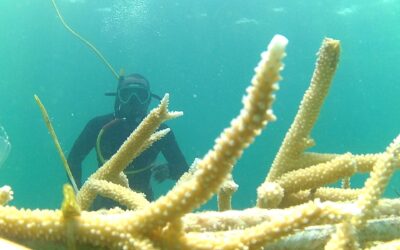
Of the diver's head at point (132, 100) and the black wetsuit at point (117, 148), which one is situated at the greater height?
the diver's head at point (132, 100)

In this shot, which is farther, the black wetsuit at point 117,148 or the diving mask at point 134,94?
the diving mask at point 134,94

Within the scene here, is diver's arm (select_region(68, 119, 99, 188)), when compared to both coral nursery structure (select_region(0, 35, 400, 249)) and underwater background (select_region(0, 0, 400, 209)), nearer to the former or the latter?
coral nursery structure (select_region(0, 35, 400, 249))

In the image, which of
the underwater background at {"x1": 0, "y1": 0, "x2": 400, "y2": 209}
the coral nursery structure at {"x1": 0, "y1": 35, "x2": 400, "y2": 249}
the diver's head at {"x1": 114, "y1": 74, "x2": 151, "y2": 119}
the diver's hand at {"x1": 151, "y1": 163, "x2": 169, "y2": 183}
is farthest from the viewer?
the underwater background at {"x1": 0, "y1": 0, "x2": 400, "y2": 209}

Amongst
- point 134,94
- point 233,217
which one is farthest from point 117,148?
point 233,217

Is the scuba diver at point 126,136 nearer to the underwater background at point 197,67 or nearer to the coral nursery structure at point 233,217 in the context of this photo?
the coral nursery structure at point 233,217

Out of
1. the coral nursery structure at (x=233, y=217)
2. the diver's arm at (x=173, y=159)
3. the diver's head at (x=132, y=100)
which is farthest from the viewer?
the diver's head at (x=132, y=100)

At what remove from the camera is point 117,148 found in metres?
7.64

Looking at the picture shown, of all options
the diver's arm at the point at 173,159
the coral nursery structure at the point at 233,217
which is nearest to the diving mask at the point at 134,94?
the diver's arm at the point at 173,159

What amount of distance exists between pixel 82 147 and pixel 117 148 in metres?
0.71

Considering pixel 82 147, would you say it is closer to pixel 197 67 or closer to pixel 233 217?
pixel 233 217

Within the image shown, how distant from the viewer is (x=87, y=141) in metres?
7.94

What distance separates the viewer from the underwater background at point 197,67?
3450 cm

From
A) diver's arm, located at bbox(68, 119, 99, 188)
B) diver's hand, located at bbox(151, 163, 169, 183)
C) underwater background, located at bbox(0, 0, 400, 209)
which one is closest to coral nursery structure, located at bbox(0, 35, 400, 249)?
diver's hand, located at bbox(151, 163, 169, 183)

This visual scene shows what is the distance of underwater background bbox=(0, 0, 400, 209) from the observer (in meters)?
34.5
